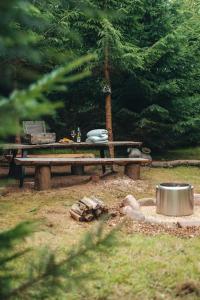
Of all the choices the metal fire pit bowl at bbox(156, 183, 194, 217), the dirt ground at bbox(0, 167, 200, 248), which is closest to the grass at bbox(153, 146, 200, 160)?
the dirt ground at bbox(0, 167, 200, 248)

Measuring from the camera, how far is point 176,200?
5746 millimetres

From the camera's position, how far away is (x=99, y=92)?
12.7m

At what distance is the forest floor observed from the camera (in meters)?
3.35

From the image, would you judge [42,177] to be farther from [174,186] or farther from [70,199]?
[174,186]

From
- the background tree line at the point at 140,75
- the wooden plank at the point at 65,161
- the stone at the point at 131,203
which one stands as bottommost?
the stone at the point at 131,203

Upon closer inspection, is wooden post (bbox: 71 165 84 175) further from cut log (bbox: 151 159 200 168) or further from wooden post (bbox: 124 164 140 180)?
cut log (bbox: 151 159 200 168)

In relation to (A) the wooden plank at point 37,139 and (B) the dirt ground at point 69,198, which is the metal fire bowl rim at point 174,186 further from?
(A) the wooden plank at point 37,139

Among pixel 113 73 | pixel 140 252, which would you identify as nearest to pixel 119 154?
pixel 113 73

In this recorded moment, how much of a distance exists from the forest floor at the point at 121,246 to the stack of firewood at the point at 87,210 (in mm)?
138

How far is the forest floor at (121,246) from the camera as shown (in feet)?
11.0

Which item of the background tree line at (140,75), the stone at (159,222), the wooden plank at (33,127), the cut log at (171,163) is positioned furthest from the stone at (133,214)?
the cut log at (171,163)

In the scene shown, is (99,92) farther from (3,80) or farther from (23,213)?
(3,80)

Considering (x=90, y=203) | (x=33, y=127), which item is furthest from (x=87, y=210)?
(x=33, y=127)

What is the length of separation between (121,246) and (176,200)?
3069 millimetres
